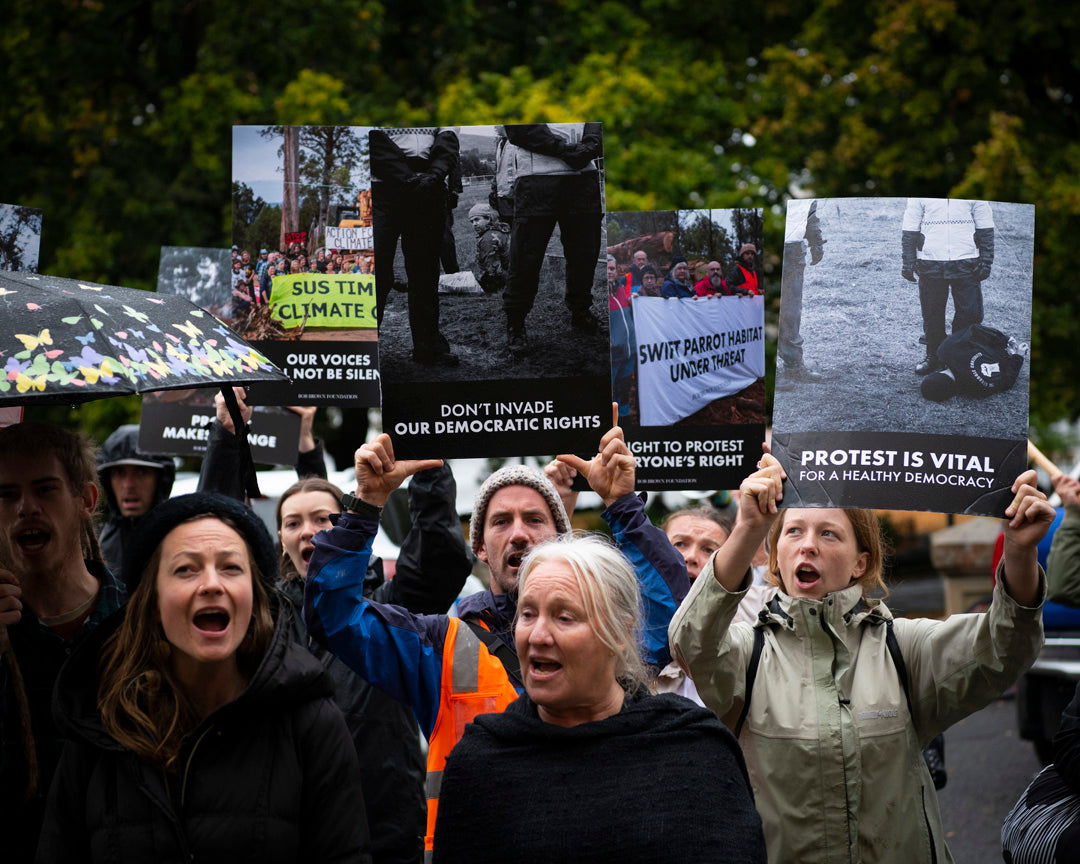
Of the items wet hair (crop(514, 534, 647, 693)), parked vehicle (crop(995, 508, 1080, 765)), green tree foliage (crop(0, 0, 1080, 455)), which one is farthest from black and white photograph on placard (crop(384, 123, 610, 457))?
green tree foliage (crop(0, 0, 1080, 455))

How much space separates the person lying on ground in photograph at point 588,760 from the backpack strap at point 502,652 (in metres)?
0.53

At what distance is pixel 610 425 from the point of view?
146 inches

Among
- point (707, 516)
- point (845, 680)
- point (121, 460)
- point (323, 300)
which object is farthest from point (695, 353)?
point (121, 460)

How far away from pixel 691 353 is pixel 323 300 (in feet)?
4.31

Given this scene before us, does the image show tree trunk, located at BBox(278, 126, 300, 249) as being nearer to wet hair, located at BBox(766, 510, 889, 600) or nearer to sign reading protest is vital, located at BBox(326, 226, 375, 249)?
sign reading protest is vital, located at BBox(326, 226, 375, 249)

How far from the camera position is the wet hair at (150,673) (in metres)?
3.16

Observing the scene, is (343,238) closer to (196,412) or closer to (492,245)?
(492,245)

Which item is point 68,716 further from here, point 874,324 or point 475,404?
point 874,324

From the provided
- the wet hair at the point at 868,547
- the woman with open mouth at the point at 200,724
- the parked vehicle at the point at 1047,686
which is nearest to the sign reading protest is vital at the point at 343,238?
the woman with open mouth at the point at 200,724

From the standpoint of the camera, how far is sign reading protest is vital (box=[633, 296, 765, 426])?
4660 millimetres

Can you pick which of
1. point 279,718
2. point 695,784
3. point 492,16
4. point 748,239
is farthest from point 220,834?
point 492,16

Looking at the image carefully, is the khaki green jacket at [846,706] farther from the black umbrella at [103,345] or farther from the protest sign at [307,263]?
the protest sign at [307,263]

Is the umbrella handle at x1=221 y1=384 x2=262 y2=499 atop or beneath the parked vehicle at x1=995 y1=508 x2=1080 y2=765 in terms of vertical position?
atop

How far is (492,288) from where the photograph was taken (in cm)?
367
